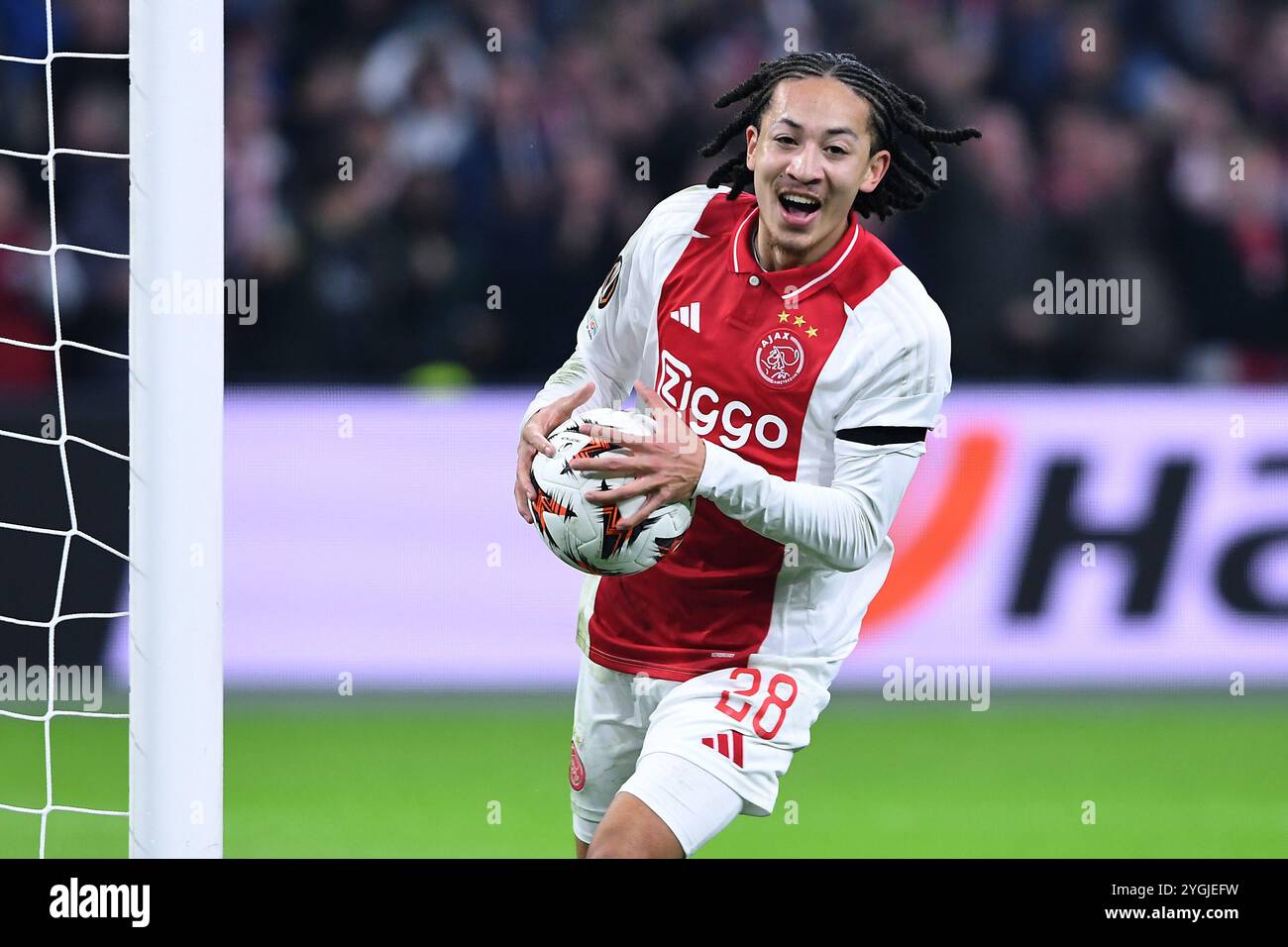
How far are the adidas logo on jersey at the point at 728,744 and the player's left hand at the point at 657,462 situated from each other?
0.49 meters

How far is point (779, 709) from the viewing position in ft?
12.2

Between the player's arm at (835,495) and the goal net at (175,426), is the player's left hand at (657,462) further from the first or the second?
the goal net at (175,426)

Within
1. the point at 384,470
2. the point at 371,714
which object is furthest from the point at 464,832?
the point at 384,470

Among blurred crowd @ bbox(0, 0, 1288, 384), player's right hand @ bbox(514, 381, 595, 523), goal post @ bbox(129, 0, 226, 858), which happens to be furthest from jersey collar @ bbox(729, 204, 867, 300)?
blurred crowd @ bbox(0, 0, 1288, 384)

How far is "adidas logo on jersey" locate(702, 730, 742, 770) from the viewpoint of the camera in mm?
3611

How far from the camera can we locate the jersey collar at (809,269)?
3723 mm

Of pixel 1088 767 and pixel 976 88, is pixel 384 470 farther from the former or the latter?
pixel 976 88

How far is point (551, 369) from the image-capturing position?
25.6ft

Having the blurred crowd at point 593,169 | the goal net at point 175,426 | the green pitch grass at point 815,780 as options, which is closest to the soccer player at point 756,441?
the goal net at point 175,426

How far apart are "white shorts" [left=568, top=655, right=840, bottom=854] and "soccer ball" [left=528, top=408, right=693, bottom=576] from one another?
0.34 m

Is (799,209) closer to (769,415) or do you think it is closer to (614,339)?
(769,415)

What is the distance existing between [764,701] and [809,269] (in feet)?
2.84

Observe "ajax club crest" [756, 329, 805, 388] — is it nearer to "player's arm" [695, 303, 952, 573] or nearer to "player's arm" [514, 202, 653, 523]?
"player's arm" [695, 303, 952, 573]

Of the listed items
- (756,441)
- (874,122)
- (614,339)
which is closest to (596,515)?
(756,441)
